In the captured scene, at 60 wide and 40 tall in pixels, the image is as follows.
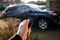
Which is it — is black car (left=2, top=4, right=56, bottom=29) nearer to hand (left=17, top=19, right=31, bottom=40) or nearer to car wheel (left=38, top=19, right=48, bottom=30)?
car wheel (left=38, top=19, right=48, bottom=30)

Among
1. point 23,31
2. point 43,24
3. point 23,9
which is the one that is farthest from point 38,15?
point 23,31

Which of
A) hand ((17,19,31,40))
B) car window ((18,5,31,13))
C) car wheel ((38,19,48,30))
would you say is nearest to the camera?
hand ((17,19,31,40))

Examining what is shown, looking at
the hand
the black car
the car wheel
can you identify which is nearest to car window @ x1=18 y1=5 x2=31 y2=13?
the black car

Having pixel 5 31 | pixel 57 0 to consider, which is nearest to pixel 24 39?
pixel 5 31

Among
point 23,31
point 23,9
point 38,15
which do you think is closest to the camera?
point 23,31

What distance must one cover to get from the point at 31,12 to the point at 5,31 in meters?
6.86

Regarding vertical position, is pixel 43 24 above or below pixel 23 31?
below

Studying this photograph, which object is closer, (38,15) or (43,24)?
(43,24)

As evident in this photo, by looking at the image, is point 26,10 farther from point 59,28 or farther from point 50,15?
point 59,28

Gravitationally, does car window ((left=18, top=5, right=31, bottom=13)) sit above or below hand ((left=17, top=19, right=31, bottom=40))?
below

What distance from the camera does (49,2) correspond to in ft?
68.2

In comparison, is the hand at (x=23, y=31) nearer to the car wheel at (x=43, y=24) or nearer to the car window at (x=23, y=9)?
the car wheel at (x=43, y=24)

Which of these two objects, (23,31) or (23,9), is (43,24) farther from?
(23,31)

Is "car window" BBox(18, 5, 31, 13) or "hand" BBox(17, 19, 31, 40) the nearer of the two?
"hand" BBox(17, 19, 31, 40)
